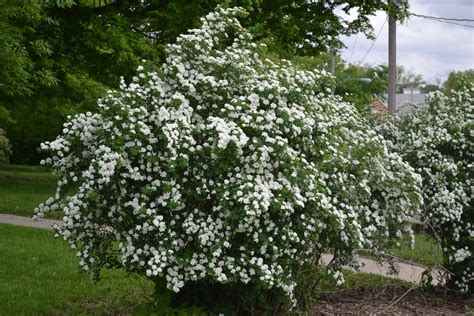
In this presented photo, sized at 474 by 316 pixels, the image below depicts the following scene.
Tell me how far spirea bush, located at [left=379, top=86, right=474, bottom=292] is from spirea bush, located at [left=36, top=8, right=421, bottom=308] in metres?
1.62

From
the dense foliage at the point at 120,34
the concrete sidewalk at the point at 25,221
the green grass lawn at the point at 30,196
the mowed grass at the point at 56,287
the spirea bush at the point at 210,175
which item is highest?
the dense foliage at the point at 120,34

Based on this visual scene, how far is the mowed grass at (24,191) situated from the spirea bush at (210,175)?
6.57m

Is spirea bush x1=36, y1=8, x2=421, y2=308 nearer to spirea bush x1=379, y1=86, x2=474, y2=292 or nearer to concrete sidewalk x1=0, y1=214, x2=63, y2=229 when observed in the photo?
spirea bush x1=379, y1=86, x2=474, y2=292

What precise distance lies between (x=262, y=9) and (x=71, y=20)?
4063 mm

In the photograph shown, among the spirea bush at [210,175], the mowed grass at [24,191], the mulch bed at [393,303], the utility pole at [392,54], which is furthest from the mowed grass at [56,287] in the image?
the utility pole at [392,54]

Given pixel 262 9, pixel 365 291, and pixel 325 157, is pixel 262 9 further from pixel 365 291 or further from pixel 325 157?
pixel 325 157

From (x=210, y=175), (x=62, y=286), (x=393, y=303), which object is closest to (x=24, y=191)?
(x=62, y=286)

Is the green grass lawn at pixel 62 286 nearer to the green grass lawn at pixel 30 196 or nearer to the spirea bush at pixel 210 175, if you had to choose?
the spirea bush at pixel 210 175

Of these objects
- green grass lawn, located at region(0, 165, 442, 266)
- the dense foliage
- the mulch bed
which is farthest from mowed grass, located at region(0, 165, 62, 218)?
the mulch bed

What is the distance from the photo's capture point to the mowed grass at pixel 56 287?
691 cm

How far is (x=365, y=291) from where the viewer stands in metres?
7.86

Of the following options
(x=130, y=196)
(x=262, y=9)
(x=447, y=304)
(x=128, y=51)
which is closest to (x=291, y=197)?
(x=130, y=196)

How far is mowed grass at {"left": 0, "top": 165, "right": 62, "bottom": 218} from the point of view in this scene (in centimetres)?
1510

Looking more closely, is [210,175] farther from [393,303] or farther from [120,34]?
[120,34]
